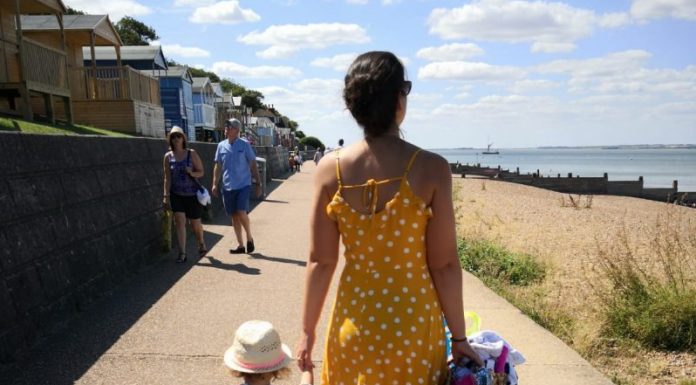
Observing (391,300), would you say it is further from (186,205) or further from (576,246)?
(576,246)

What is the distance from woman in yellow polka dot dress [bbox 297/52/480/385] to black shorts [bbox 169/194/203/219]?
18.2 feet

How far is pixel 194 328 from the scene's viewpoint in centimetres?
462

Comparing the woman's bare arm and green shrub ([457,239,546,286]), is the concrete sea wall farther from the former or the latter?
green shrub ([457,239,546,286])

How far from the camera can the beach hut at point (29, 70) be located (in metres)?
13.6

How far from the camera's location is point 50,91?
14703mm

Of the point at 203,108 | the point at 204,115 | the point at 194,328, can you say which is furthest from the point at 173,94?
the point at 194,328

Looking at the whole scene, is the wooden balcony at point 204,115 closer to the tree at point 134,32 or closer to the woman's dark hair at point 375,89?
the tree at point 134,32

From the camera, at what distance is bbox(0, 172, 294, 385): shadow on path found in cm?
359

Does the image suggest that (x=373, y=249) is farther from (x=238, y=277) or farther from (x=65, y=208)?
(x=238, y=277)

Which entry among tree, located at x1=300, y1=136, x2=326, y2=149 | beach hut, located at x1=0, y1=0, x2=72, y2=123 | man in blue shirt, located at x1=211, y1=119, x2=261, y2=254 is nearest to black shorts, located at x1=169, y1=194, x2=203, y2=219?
man in blue shirt, located at x1=211, y1=119, x2=261, y2=254

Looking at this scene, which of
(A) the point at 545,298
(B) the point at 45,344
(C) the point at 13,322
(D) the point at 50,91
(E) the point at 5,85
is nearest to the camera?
(C) the point at 13,322

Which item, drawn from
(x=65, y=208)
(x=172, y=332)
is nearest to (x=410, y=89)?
(x=172, y=332)

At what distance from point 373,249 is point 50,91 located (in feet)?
50.2

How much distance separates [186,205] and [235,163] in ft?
3.04
